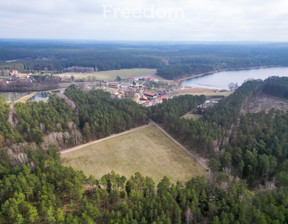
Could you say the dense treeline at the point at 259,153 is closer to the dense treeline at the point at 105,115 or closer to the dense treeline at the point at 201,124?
the dense treeline at the point at 201,124

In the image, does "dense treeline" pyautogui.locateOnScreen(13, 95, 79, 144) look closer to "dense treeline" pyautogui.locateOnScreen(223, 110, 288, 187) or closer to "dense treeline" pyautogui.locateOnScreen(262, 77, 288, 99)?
"dense treeline" pyautogui.locateOnScreen(223, 110, 288, 187)

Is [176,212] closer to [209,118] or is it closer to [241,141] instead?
[241,141]

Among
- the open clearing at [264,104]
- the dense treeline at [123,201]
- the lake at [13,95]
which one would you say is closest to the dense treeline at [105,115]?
the dense treeline at [123,201]

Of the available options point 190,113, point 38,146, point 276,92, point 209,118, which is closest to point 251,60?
point 276,92

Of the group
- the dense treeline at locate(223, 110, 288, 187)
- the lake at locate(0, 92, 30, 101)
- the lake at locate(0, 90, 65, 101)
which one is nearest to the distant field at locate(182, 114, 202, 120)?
the dense treeline at locate(223, 110, 288, 187)

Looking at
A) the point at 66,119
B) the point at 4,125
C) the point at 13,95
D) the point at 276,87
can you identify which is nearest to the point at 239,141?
the point at 66,119

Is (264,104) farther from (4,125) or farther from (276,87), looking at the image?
(4,125)
